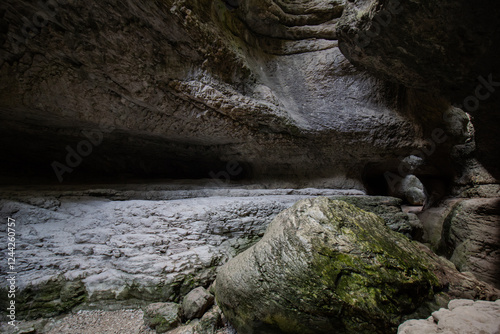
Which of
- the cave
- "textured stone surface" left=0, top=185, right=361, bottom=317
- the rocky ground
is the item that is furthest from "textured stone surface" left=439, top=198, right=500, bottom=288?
→ the rocky ground

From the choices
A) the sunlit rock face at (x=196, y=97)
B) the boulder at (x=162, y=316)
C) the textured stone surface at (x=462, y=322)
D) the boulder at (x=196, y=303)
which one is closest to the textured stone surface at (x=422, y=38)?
the sunlit rock face at (x=196, y=97)

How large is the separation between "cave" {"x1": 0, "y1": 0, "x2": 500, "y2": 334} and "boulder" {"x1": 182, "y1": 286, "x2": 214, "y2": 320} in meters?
0.02

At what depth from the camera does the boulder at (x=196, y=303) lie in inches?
84.4

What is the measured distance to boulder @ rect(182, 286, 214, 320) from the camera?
2143 mm

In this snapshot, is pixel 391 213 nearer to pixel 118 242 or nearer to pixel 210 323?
pixel 210 323

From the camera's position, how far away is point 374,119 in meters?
4.23

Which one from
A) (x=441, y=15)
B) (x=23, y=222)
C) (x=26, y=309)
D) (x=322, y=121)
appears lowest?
(x=26, y=309)

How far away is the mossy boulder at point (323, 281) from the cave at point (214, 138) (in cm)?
4

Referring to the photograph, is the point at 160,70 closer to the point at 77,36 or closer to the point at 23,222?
the point at 77,36

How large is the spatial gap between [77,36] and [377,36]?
136 inches

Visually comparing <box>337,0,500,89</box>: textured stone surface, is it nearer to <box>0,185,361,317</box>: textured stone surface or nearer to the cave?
the cave

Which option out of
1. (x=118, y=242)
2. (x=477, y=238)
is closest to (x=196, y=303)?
(x=118, y=242)

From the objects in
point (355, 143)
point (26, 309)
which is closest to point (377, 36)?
point (355, 143)

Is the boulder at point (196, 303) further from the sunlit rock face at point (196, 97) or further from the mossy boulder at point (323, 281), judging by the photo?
the sunlit rock face at point (196, 97)
